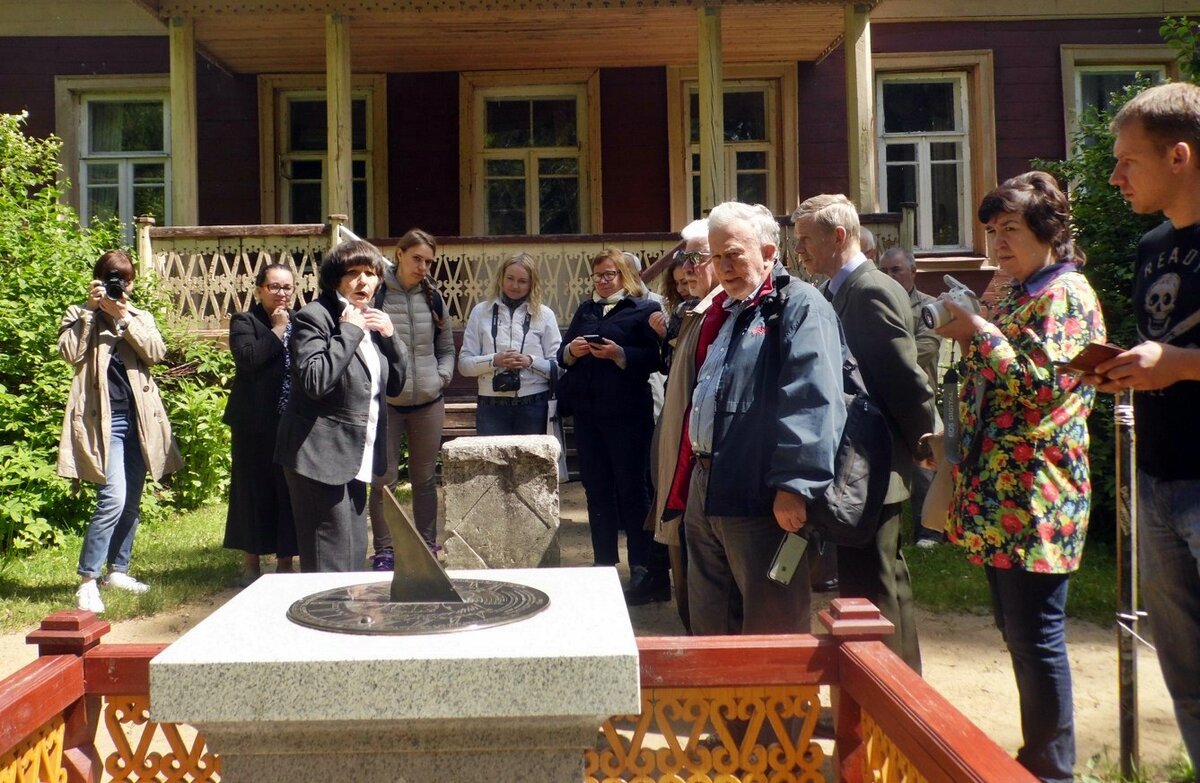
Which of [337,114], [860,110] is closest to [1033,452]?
[860,110]

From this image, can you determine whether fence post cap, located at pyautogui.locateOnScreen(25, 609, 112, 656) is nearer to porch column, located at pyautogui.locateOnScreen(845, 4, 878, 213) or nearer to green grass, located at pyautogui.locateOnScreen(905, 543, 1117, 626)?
green grass, located at pyautogui.locateOnScreen(905, 543, 1117, 626)

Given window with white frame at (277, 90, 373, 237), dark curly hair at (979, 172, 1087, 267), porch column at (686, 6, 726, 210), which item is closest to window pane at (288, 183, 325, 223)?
window with white frame at (277, 90, 373, 237)

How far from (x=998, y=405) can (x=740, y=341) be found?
2.56ft

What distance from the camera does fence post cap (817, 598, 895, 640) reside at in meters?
2.37

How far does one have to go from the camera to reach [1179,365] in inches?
99.2

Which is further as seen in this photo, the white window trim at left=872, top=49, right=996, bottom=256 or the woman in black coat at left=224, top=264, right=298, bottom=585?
the white window trim at left=872, top=49, right=996, bottom=256

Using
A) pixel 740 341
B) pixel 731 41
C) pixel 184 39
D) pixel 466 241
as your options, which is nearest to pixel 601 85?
pixel 731 41

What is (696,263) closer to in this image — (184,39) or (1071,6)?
(184,39)

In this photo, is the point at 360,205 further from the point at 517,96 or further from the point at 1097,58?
the point at 1097,58

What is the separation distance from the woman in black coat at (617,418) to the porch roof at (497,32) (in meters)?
5.54

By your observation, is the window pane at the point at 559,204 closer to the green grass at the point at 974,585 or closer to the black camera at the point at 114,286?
the green grass at the point at 974,585

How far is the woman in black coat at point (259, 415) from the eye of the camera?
570 centimetres

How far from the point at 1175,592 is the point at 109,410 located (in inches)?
194

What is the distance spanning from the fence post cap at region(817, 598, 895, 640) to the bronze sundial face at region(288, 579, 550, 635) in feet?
2.11
